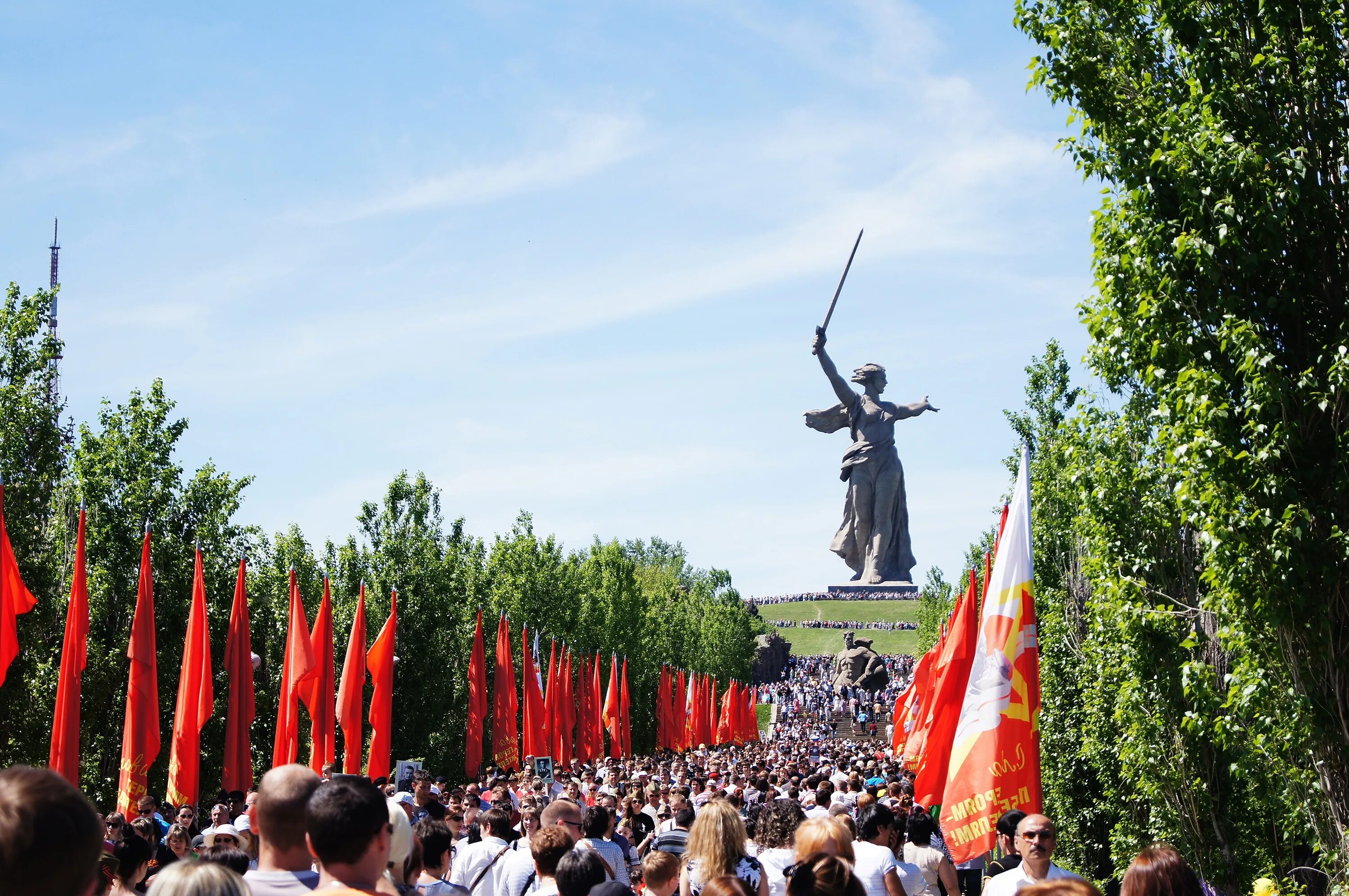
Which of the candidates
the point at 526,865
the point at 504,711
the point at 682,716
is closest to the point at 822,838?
the point at 526,865

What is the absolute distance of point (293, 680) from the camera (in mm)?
20938

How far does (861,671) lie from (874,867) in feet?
231

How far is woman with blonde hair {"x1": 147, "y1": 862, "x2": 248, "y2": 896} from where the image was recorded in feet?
12.5

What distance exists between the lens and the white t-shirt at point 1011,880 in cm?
782

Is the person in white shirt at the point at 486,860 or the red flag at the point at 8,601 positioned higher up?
the red flag at the point at 8,601

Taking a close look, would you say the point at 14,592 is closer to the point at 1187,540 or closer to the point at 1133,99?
the point at 1133,99

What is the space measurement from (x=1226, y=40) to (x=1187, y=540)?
9.42 meters

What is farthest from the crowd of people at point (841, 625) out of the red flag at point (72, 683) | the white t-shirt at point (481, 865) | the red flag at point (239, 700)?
the white t-shirt at point (481, 865)

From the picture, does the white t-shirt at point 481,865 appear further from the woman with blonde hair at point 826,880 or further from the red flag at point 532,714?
the red flag at point 532,714

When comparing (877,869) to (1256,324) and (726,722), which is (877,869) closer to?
(1256,324)

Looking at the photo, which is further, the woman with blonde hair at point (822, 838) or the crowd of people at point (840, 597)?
the crowd of people at point (840, 597)

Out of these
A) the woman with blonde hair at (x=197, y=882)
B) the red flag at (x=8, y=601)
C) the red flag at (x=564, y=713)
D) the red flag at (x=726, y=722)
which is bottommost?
the red flag at (x=726, y=722)

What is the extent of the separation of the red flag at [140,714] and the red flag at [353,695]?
4.67 metres

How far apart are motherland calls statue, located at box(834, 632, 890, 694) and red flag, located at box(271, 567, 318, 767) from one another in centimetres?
5823
